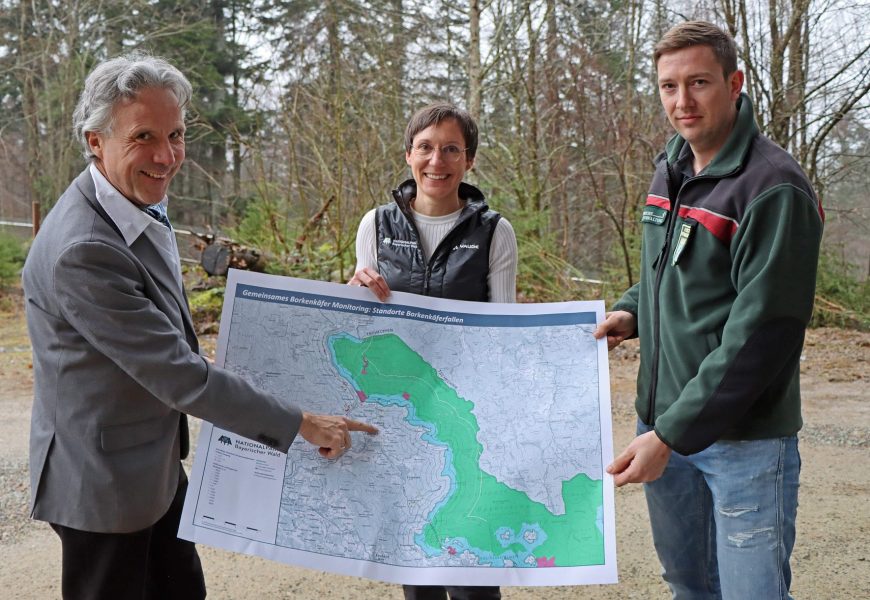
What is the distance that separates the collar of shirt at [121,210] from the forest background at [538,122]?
7449 mm

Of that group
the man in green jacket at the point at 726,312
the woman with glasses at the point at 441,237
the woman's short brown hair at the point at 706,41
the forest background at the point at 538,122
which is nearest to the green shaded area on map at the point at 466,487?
the man in green jacket at the point at 726,312

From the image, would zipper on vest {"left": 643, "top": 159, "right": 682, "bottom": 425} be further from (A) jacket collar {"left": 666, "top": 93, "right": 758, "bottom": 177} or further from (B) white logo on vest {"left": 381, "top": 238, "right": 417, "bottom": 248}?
(B) white logo on vest {"left": 381, "top": 238, "right": 417, "bottom": 248}

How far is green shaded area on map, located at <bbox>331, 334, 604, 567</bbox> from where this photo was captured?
2.10 metres

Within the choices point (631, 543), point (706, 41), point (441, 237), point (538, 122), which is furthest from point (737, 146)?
point (538, 122)

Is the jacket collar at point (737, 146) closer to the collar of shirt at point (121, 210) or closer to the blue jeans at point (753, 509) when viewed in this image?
the blue jeans at point (753, 509)

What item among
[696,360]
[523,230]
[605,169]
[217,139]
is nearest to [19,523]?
[696,360]

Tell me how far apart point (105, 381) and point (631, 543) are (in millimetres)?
3178

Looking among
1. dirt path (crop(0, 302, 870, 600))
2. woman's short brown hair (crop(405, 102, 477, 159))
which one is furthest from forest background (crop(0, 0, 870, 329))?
woman's short brown hair (crop(405, 102, 477, 159))

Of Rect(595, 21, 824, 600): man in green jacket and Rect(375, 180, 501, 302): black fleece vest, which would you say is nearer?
Rect(595, 21, 824, 600): man in green jacket

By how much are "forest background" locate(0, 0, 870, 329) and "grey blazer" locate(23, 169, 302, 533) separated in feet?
24.6

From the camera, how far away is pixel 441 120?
2.63 m

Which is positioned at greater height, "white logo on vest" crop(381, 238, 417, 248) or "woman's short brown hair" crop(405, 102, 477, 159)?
"woman's short brown hair" crop(405, 102, 477, 159)

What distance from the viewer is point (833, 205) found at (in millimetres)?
10797

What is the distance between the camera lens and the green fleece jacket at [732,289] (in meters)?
1.78
